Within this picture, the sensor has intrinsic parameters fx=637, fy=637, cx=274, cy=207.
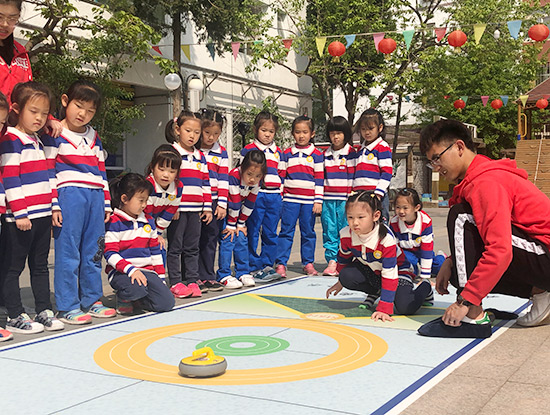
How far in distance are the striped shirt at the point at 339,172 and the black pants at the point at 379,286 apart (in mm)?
2288

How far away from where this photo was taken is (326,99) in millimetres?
20094

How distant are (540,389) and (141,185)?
314 cm

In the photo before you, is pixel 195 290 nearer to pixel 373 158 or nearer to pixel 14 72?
pixel 14 72

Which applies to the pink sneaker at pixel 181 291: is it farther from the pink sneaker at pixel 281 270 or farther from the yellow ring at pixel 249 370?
the pink sneaker at pixel 281 270

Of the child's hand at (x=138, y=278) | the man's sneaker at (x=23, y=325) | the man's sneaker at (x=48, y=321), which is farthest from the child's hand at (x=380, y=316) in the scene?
the man's sneaker at (x=23, y=325)

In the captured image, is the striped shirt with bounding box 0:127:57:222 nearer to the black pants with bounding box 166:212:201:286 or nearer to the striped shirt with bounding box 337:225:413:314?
the black pants with bounding box 166:212:201:286

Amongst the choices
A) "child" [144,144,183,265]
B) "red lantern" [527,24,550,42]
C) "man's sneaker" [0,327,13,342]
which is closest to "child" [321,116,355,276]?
"child" [144,144,183,265]

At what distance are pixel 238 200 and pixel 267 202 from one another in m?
0.49

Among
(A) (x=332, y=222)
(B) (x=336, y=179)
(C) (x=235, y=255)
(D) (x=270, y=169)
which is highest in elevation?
(D) (x=270, y=169)

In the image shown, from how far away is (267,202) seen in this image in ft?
21.3

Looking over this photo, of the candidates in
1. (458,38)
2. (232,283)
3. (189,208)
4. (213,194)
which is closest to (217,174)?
(213,194)

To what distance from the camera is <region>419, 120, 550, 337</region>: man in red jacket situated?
11.6 ft

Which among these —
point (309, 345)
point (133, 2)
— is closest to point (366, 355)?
point (309, 345)

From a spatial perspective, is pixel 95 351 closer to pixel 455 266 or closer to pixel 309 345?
pixel 309 345
